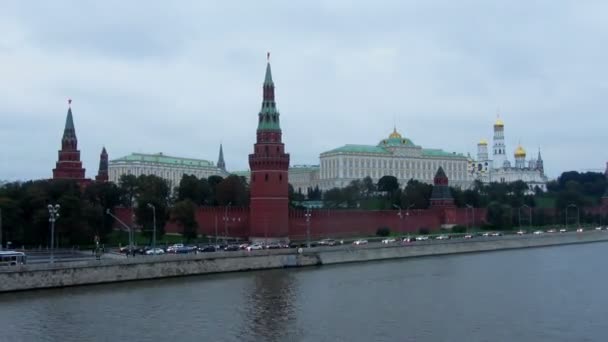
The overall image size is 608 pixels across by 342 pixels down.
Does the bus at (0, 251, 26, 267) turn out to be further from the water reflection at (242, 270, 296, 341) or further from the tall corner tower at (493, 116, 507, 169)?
the tall corner tower at (493, 116, 507, 169)

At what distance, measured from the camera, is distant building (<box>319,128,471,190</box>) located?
146 metres

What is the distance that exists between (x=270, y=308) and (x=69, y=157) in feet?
171

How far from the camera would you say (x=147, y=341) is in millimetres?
28953

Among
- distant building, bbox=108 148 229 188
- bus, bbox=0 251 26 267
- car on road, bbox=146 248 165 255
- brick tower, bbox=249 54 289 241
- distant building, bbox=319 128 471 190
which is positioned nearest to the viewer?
bus, bbox=0 251 26 267

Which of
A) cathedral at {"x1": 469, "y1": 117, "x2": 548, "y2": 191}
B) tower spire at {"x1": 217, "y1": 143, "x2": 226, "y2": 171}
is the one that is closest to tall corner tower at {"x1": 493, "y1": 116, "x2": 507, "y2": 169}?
cathedral at {"x1": 469, "y1": 117, "x2": 548, "y2": 191}

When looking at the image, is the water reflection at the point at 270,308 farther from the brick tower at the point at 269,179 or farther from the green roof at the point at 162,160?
the green roof at the point at 162,160

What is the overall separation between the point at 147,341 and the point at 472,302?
15.8 m

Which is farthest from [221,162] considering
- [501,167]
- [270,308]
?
[270,308]

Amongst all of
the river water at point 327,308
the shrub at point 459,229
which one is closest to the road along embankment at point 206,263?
the river water at point 327,308

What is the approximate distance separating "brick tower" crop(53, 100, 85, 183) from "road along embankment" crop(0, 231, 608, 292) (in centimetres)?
3438

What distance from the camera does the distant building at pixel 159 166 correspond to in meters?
152

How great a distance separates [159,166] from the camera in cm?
15612

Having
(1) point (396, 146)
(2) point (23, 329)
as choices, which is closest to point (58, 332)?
(2) point (23, 329)

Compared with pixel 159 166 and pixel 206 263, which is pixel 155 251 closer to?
pixel 206 263
